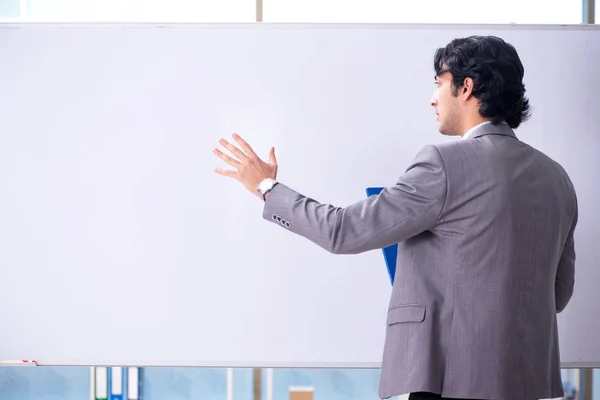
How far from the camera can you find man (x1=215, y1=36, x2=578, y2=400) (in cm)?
128

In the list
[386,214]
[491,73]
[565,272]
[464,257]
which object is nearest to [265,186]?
[386,214]

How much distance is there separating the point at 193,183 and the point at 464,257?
1352mm

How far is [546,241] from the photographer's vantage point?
1.34m

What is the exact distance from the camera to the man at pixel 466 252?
1277 millimetres

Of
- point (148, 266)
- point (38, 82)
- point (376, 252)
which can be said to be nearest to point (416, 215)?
point (376, 252)
